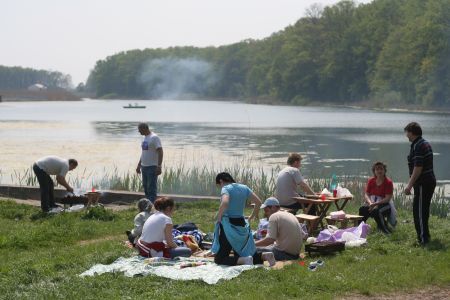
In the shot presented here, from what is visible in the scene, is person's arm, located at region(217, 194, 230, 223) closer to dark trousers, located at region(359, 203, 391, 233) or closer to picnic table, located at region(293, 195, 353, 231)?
picnic table, located at region(293, 195, 353, 231)

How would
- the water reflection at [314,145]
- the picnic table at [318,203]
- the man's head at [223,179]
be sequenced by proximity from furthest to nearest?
the water reflection at [314,145] → the picnic table at [318,203] → the man's head at [223,179]

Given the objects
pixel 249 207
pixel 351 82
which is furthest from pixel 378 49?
pixel 249 207

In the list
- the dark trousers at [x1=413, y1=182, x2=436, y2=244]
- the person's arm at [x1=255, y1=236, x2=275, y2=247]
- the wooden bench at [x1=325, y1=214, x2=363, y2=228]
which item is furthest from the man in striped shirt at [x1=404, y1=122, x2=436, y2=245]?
the person's arm at [x1=255, y1=236, x2=275, y2=247]

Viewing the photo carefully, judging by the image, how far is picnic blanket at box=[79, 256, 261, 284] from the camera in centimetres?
796

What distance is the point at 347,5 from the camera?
12569 centimetres

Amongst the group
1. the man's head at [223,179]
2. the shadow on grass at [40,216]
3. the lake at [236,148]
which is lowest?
the lake at [236,148]

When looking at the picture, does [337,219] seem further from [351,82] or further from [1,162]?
[351,82]

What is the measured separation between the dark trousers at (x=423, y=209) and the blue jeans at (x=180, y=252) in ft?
9.94

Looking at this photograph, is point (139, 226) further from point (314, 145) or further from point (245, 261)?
point (314, 145)

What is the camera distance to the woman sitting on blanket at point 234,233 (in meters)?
8.70

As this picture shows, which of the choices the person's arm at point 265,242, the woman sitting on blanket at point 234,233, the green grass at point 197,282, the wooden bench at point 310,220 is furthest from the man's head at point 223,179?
the wooden bench at point 310,220

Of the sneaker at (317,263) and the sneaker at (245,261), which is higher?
the sneaker at (317,263)

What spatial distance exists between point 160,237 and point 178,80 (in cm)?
17947

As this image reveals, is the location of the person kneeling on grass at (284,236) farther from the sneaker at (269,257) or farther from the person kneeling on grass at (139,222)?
the person kneeling on grass at (139,222)
